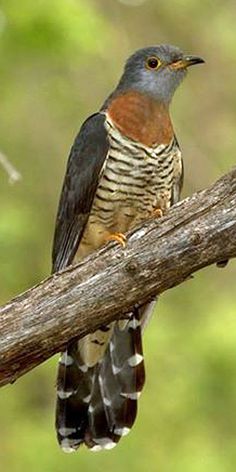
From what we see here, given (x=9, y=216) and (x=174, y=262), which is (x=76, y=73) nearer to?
(x=9, y=216)

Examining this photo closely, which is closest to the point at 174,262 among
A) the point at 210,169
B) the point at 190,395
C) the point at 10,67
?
the point at 10,67

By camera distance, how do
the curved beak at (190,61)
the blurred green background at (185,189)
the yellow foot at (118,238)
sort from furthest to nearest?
the blurred green background at (185,189)
the curved beak at (190,61)
the yellow foot at (118,238)

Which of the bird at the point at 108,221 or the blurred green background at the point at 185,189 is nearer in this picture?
the bird at the point at 108,221

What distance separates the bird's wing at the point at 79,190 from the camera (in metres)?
5.13

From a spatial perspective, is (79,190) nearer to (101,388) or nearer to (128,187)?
(128,187)

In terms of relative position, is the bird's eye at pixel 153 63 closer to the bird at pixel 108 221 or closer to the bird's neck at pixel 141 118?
the bird's neck at pixel 141 118

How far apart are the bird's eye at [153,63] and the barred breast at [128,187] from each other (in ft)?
1.50

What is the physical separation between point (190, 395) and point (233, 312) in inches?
21.5

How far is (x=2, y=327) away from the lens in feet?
Result: 14.1

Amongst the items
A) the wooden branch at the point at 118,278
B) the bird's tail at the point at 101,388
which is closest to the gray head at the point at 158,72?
the bird's tail at the point at 101,388

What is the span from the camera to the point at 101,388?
5.25 meters

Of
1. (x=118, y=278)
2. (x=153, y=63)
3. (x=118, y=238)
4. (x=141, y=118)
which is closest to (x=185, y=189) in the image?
(x=153, y=63)

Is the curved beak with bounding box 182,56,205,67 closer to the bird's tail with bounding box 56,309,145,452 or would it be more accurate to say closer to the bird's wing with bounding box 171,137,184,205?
the bird's wing with bounding box 171,137,184,205

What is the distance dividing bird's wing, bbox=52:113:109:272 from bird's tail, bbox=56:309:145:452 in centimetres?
36
